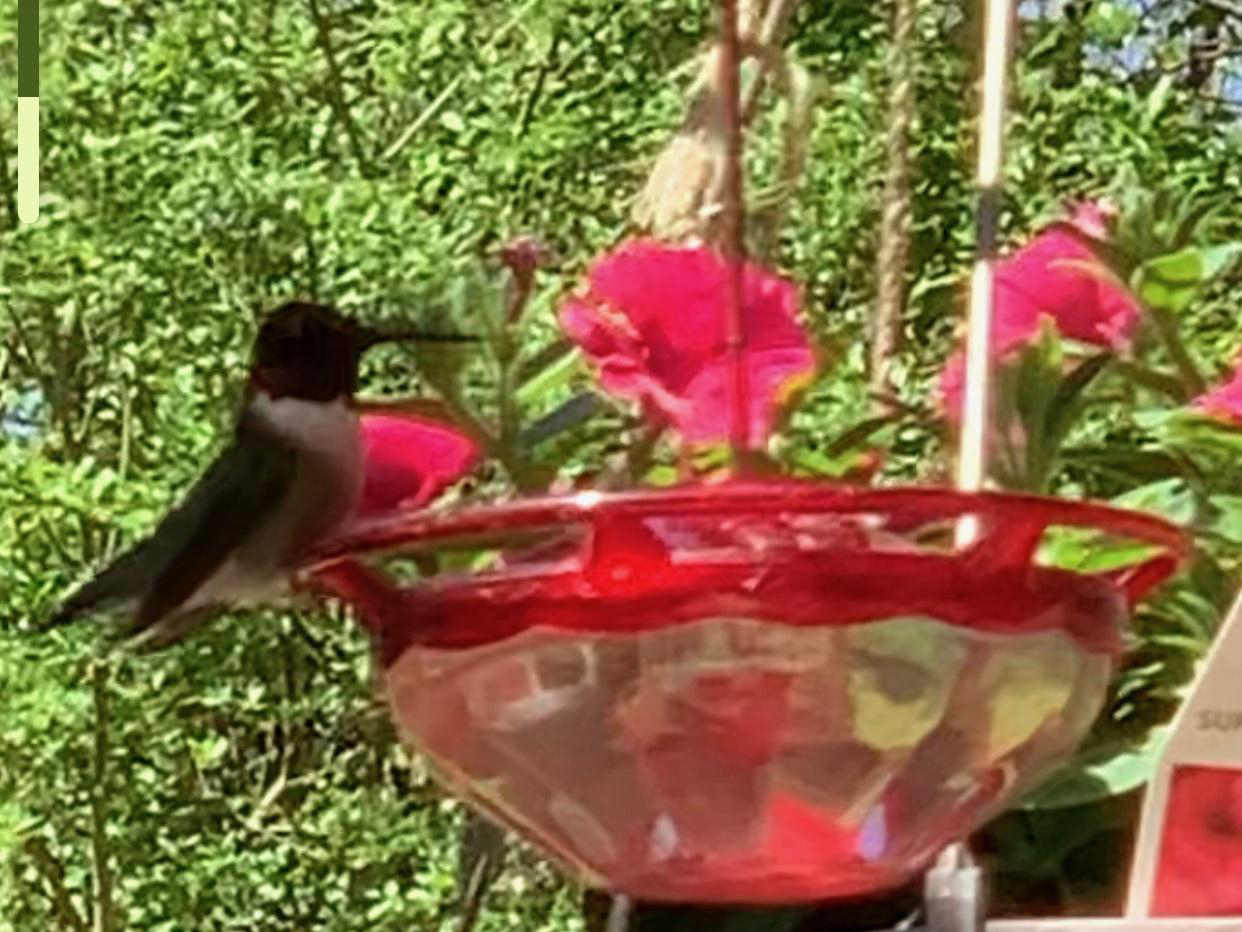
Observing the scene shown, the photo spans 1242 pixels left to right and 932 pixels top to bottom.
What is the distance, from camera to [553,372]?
0.93m

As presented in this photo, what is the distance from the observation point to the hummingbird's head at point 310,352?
35.9 inches

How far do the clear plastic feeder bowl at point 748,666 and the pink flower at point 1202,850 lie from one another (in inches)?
1.2

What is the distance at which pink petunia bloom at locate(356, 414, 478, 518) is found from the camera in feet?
2.75

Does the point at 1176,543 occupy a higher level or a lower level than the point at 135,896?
higher

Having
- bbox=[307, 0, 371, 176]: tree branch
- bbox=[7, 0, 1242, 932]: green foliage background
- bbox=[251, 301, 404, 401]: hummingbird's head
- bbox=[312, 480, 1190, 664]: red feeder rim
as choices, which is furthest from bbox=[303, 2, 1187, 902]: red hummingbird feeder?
bbox=[307, 0, 371, 176]: tree branch

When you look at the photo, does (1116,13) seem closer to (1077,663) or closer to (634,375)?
(634,375)

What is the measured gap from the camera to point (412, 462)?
0.85 metres

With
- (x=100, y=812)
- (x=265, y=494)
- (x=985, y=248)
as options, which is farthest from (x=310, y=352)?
(x=100, y=812)

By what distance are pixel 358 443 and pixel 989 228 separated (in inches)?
8.4

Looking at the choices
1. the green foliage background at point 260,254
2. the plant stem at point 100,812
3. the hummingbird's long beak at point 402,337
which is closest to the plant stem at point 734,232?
the hummingbird's long beak at point 402,337

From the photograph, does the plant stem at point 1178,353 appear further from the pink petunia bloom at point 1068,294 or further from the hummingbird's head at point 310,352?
the hummingbird's head at point 310,352

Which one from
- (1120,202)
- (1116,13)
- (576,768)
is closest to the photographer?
(576,768)

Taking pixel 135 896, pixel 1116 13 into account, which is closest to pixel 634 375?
pixel 135 896

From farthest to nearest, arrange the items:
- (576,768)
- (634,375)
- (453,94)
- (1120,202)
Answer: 1. (453,94)
2. (1120,202)
3. (634,375)
4. (576,768)
